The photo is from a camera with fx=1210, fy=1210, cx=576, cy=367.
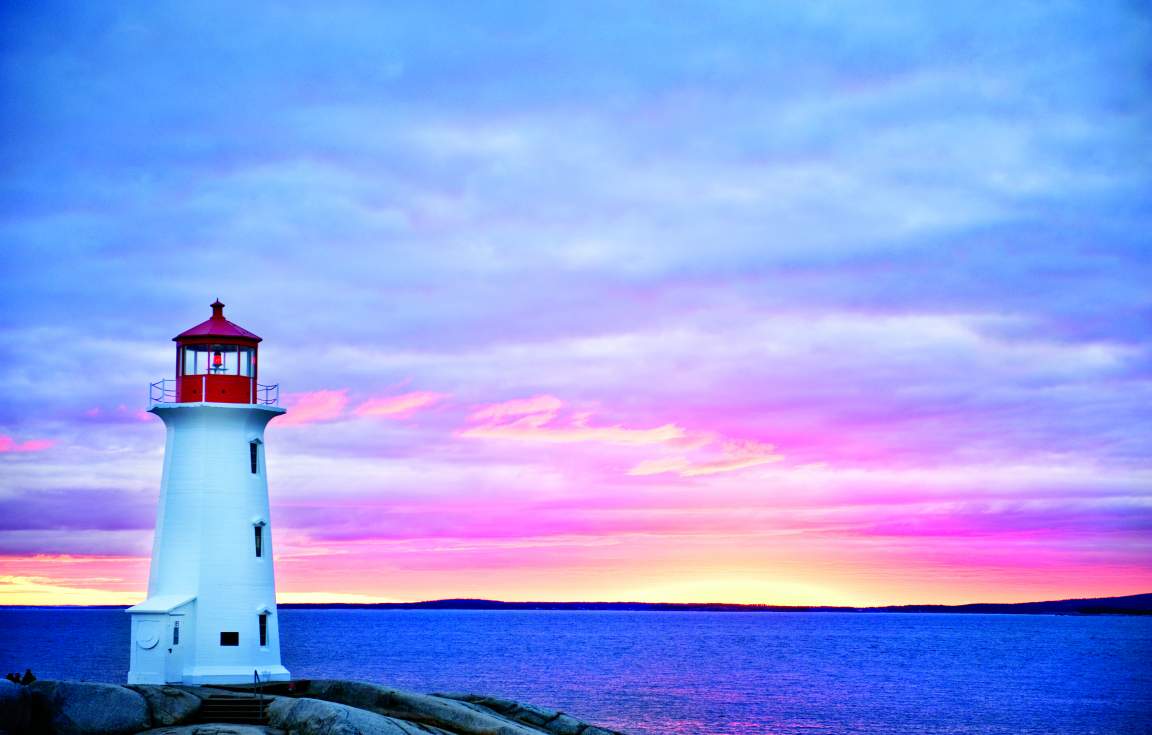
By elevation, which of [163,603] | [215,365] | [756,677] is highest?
[215,365]

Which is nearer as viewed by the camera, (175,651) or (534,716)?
(175,651)

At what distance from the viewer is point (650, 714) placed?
A: 185 ft

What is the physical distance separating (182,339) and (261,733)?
12331 millimetres

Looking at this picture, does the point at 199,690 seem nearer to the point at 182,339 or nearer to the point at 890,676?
the point at 182,339

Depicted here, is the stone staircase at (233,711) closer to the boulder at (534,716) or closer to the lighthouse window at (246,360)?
the boulder at (534,716)

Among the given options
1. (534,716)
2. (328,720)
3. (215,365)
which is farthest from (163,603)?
(534,716)

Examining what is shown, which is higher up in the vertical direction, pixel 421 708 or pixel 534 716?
pixel 421 708

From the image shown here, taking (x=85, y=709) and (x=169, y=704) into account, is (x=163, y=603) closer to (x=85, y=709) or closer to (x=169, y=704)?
(x=169, y=704)

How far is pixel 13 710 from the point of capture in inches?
931

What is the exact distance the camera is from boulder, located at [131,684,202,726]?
84.4 feet

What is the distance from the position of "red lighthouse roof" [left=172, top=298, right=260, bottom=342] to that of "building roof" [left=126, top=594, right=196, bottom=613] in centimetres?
686

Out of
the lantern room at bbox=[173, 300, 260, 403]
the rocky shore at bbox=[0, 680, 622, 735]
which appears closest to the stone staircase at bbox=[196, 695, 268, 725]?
the rocky shore at bbox=[0, 680, 622, 735]

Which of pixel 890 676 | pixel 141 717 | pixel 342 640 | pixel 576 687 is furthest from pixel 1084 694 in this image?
pixel 342 640

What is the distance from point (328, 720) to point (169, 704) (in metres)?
4.04
